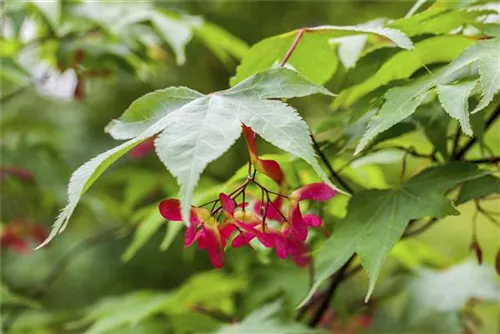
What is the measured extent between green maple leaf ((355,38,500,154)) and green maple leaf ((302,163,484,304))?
0.11 metres

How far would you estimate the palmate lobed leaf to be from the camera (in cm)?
47

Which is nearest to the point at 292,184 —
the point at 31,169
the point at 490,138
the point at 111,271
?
the point at 490,138

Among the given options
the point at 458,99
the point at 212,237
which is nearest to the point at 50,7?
the point at 212,237

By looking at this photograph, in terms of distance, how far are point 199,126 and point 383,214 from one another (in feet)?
0.81

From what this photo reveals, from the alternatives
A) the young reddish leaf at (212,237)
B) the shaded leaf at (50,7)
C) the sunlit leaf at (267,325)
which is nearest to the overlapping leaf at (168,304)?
the sunlit leaf at (267,325)

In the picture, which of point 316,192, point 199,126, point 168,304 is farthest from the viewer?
point 168,304

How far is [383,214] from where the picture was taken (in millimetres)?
650

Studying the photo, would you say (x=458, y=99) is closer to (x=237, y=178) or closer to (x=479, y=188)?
(x=479, y=188)

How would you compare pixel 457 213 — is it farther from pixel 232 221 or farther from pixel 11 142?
pixel 11 142

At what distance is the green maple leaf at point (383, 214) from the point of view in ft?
2.02

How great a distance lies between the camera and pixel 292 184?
0.79m

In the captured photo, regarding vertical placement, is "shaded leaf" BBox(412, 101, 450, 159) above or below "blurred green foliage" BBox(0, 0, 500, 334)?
above

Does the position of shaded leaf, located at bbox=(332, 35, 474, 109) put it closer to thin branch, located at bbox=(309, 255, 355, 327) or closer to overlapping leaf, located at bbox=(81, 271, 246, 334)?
thin branch, located at bbox=(309, 255, 355, 327)

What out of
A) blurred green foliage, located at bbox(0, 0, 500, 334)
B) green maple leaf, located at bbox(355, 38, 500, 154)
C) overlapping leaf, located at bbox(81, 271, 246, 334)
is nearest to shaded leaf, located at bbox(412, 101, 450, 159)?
blurred green foliage, located at bbox(0, 0, 500, 334)
